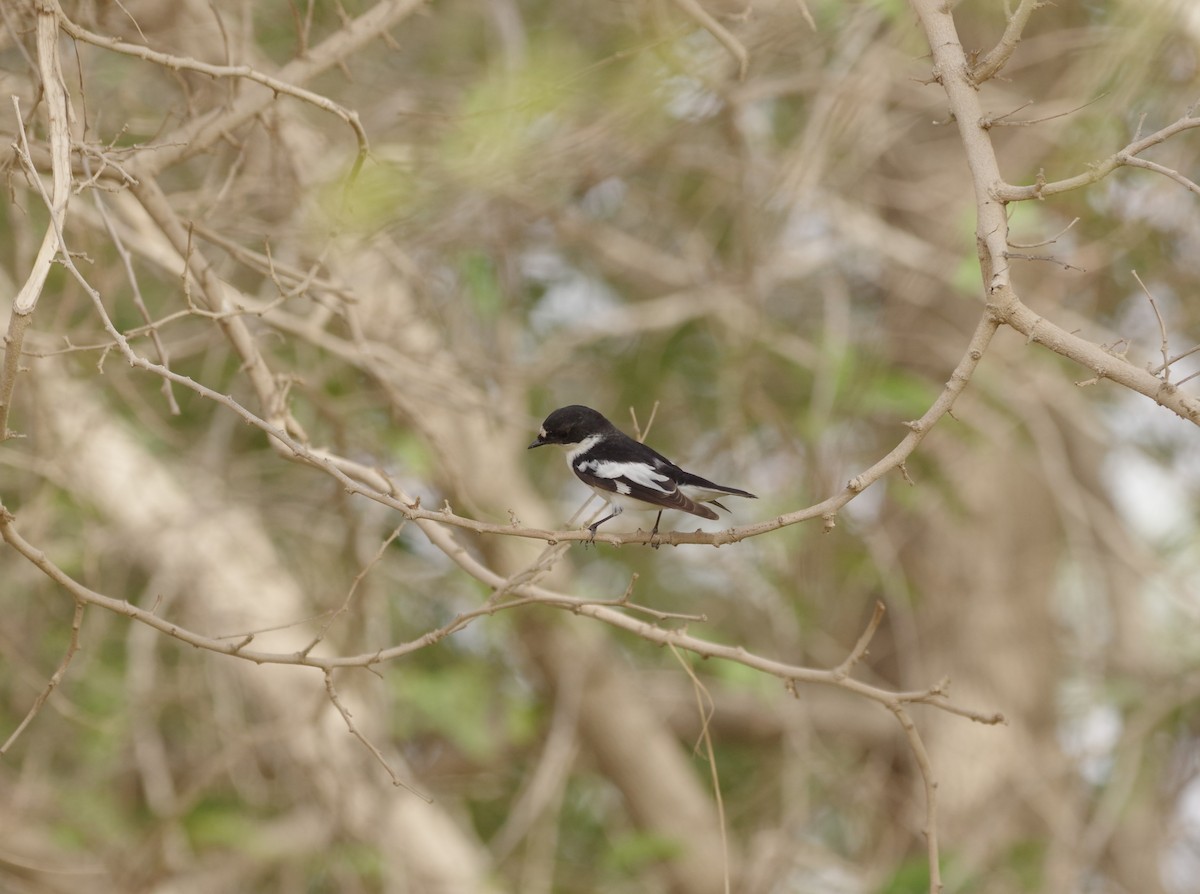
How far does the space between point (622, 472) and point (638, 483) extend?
0.11 meters

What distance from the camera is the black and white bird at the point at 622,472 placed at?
11.3 feet

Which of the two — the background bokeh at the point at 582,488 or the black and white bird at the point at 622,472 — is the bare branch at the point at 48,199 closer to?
the background bokeh at the point at 582,488

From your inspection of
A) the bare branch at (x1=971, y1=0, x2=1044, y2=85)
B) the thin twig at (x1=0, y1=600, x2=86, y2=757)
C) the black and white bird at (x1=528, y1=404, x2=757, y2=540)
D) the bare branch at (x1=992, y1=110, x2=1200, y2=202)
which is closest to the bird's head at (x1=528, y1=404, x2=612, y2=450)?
the black and white bird at (x1=528, y1=404, x2=757, y2=540)

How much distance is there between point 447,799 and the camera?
7883 mm

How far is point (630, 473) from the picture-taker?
358cm

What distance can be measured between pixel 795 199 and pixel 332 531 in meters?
2.92

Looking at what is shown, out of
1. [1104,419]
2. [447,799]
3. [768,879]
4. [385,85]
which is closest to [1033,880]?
[768,879]

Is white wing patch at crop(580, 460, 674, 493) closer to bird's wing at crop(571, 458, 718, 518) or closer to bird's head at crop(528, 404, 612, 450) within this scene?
bird's wing at crop(571, 458, 718, 518)

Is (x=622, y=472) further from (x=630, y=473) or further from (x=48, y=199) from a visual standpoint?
(x=48, y=199)

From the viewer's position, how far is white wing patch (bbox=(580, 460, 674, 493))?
351cm

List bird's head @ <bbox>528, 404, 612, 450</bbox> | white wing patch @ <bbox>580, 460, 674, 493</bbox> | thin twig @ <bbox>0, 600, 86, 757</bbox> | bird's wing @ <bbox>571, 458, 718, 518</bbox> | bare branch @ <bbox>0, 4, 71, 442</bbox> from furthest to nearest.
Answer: bird's head @ <bbox>528, 404, 612, 450</bbox>
white wing patch @ <bbox>580, 460, 674, 493</bbox>
bird's wing @ <bbox>571, 458, 718, 518</bbox>
thin twig @ <bbox>0, 600, 86, 757</bbox>
bare branch @ <bbox>0, 4, 71, 442</bbox>

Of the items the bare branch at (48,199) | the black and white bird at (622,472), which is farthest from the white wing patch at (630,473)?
the bare branch at (48,199)

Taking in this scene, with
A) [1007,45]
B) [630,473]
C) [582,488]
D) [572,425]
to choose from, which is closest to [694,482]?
[630,473]

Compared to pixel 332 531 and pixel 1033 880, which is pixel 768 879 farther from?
pixel 332 531
